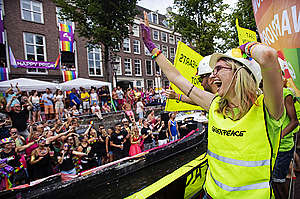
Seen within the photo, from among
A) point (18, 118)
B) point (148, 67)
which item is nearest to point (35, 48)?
point (18, 118)

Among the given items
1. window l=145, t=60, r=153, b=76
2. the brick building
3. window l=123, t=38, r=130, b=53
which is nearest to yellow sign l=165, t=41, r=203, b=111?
the brick building

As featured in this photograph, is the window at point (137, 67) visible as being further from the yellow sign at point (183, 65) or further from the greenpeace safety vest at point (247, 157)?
the greenpeace safety vest at point (247, 157)

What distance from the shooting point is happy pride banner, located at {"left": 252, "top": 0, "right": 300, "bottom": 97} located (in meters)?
1.80

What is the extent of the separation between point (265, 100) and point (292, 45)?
48.9 inches

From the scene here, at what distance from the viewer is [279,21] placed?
197 centimetres

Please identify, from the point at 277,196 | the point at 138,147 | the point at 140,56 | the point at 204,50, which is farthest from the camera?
the point at 140,56

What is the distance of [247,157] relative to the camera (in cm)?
114

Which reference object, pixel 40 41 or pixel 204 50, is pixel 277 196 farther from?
pixel 40 41

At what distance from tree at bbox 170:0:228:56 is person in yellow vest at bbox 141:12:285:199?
525 inches

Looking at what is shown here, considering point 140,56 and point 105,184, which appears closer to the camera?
point 105,184

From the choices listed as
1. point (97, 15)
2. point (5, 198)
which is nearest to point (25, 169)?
point (5, 198)

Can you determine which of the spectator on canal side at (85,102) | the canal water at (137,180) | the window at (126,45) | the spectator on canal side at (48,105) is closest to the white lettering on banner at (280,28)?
the canal water at (137,180)

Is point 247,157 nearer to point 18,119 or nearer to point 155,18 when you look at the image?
point 18,119

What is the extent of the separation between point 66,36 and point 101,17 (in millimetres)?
4242
